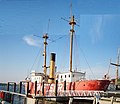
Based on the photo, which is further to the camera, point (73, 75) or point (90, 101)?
point (73, 75)

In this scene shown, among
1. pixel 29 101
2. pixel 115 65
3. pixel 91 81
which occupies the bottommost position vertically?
pixel 29 101

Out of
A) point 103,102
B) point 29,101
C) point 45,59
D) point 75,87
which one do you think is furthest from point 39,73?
point 103,102

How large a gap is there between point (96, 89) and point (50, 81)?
12.3m

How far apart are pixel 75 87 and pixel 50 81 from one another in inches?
376

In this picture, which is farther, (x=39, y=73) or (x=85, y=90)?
(x=39, y=73)

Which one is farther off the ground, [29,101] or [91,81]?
[91,81]

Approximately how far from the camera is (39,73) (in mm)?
47875

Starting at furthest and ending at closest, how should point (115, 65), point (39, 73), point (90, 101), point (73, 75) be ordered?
point (115, 65), point (39, 73), point (73, 75), point (90, 101)

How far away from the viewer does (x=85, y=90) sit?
30.7m

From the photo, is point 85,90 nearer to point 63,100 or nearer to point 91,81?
point 91,81

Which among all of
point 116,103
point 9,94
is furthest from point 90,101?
point 9,94

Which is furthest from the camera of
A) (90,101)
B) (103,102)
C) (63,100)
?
(90,101)

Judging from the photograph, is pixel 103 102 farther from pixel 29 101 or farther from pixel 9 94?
pixel 9 94

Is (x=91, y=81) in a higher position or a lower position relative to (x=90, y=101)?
higher
